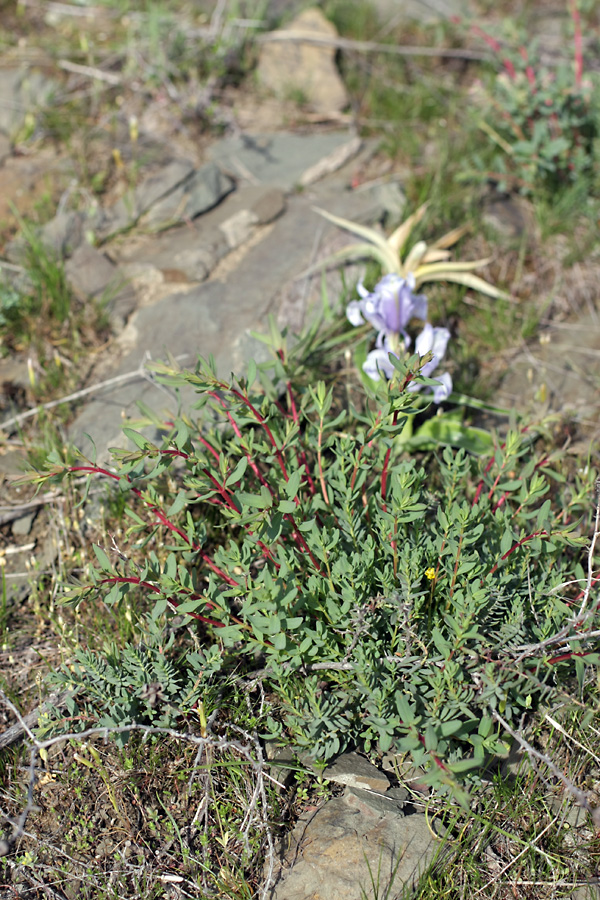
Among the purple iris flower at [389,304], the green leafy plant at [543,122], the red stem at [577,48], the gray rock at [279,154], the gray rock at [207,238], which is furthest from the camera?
the gray rock at [279,154]

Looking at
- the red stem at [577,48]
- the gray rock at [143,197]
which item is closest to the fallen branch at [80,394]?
the gray rock at [143,197]

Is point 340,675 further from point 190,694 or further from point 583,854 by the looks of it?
point 583,854

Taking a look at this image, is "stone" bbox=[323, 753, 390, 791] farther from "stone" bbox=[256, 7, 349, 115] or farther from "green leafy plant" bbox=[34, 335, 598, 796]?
"stone" bbox=[256, 7, 349, 115]

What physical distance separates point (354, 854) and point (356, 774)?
0.21 metres

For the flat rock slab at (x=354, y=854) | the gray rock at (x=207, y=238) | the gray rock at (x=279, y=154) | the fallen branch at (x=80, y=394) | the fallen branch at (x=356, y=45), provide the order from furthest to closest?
the fallen branch at (x=356, y=45) < the gray rock at (x=279, y=154) < the gray rock at (x=207, y=238) < the fallen branch at (x=80, y=394) < the flat rock slab at (x=354, y=854)

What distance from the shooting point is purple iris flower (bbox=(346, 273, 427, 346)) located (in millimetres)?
2945

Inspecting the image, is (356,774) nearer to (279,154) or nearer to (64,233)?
(64,233)

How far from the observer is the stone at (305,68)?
4.57 meters

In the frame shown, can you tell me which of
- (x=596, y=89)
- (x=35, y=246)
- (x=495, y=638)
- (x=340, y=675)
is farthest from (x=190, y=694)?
(x=596, y=89)

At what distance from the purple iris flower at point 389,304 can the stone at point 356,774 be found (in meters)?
1.57

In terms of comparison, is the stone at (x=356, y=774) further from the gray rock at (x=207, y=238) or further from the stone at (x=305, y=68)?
the stone at (x=305, y=68)

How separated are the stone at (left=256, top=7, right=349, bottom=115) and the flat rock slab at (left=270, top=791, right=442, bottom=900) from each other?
394cm

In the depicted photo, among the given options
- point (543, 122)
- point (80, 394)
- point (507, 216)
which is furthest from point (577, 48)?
point (80, 394)

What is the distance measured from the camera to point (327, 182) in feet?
13.7
